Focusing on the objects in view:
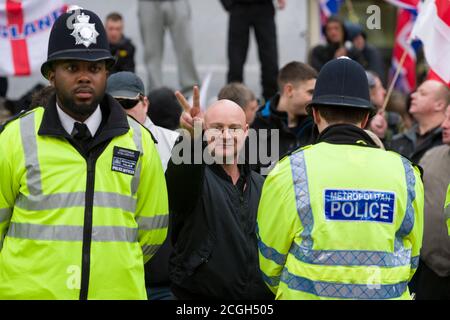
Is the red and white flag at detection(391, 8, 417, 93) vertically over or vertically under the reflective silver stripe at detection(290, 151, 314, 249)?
under

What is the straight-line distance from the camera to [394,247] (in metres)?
5.13

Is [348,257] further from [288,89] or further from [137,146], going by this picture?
[288,89]

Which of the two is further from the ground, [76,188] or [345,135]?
[345,135]

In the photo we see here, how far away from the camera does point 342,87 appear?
534cm

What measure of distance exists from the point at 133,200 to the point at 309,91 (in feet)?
10.4

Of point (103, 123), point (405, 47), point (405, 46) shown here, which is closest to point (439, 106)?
point (405, 47)

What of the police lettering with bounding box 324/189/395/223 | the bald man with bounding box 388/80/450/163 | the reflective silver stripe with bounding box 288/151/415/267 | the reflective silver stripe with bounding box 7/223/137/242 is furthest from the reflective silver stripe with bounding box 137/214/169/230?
the bald man with bounding box 388/80/450/163

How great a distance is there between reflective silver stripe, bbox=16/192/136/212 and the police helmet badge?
78 cm

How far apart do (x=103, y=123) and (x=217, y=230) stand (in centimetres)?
110

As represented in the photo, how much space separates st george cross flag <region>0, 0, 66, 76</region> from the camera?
9.88 meters

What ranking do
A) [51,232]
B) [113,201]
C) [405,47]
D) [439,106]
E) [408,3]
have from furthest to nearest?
[405,47]
[408,3]
[439,106]
[113,201]
[51,232]

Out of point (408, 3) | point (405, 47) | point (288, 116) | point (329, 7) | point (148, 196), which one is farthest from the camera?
point (329, 7)

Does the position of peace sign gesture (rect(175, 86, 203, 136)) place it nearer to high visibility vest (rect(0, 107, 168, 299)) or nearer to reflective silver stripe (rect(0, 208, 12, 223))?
high visibility vest (rect(0, 107, 168, 299))
